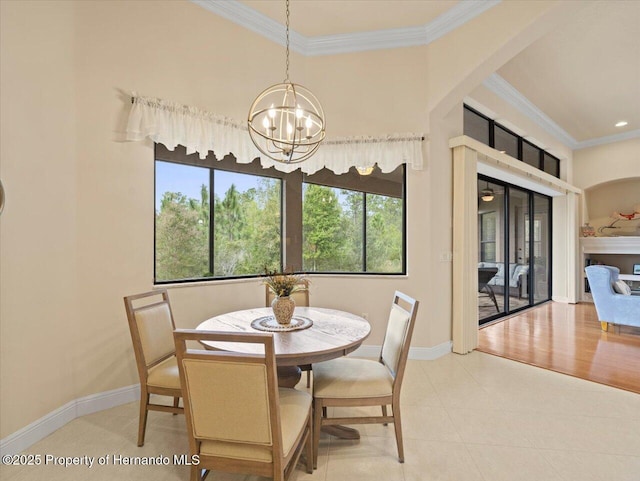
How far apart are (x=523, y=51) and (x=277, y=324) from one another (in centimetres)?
413

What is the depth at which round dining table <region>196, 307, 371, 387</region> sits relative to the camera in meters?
1.72

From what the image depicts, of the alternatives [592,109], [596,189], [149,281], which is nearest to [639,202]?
[596,189]

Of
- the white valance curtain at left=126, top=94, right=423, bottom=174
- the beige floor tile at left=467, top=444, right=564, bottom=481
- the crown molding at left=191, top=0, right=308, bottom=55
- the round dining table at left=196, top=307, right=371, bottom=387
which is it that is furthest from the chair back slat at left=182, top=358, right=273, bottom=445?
the crown molding at left=191, top=0, right=308, bottom=55

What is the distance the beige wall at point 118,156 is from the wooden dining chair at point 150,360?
2.04 feet

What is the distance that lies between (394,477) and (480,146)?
3640 mm

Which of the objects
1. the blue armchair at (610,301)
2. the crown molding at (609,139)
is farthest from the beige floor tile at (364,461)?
the crown molding at (609,139)

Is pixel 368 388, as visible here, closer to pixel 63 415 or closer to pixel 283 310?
pixel 283 310

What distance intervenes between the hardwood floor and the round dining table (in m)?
2.54

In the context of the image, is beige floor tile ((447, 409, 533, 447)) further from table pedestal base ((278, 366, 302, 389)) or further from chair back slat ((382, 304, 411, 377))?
table pedestal base ((278, 366, 302, 389))

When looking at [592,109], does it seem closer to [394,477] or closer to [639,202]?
[639,202]

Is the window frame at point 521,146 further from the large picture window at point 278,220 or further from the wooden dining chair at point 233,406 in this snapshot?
the wooden dining chair at point 233,406

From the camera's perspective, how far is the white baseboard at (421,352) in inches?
142

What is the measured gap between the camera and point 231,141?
322cm

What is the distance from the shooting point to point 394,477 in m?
1.79
